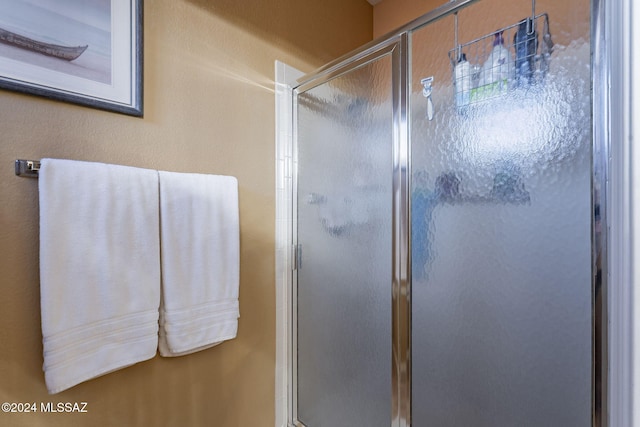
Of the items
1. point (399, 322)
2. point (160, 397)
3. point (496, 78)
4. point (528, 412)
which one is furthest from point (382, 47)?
point (160, 397)

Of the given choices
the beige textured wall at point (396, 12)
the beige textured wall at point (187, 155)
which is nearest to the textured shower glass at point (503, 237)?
the beige textured wall at point (187, 155)

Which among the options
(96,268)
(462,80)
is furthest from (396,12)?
(96,268)

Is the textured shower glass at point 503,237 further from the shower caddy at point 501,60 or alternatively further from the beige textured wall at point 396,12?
the beige textured wall at point 396,12

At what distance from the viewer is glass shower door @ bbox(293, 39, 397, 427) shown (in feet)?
3.90

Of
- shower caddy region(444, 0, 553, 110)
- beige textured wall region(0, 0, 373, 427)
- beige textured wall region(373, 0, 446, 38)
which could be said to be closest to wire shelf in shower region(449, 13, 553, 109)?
shower caddy region(444, 0, 553, 110)

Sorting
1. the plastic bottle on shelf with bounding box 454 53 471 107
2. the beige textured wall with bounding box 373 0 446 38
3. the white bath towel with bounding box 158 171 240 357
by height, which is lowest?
the white bath towel with bounding box 158 171 240 357

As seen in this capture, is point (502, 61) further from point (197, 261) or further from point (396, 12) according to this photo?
point (396, 12)

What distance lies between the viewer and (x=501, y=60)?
0.89 metres

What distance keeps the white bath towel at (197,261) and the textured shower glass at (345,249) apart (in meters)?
0.36

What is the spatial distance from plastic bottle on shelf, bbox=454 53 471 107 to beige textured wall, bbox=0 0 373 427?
31.8 inches

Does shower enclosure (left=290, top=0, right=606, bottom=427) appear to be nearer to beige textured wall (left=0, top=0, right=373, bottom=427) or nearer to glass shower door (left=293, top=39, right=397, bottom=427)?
glass shower door (left=293, top=39, right=397, bottom=427)

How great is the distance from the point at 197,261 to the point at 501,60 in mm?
1144

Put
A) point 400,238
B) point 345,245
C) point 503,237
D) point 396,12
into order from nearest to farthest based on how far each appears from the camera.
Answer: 1. point 503,237
2. point 400,238
3. point 345,245
4. point 396,12

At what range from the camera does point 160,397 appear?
114cm
